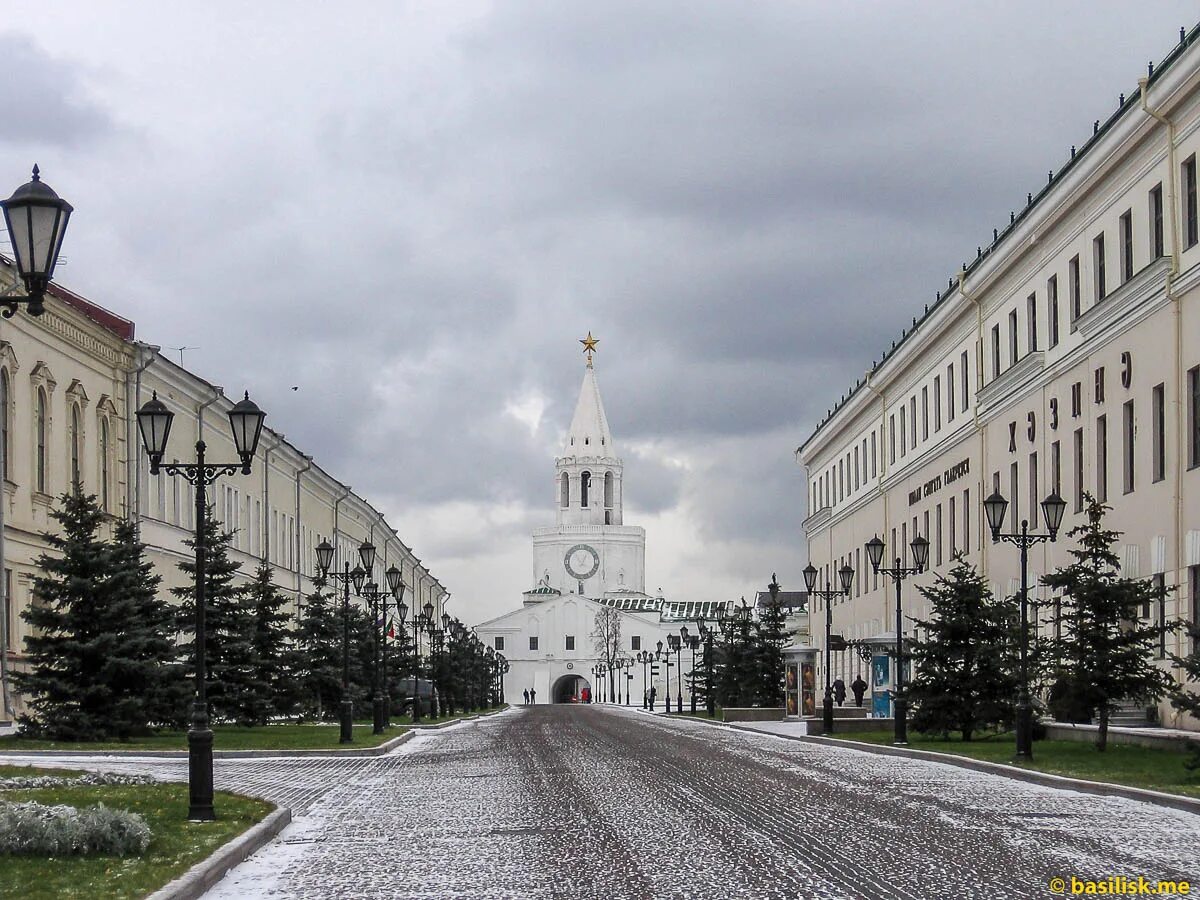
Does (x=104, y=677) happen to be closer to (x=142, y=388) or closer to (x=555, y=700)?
(x=142, y=388)

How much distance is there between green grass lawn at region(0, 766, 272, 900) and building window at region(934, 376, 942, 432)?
44.7 metres

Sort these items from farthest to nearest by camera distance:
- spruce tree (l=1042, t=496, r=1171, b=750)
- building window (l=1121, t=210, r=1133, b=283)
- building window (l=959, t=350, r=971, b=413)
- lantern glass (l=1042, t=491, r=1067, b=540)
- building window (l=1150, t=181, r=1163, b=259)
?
building window (l=959, t=350, r=971, b=413) < building window (l=1121, t=210, r=1133, b=283) < building window (l=1150, t=181, r=1163, b=259) < lantern glass (l=1042, t=491, r=1067, b=540) < spruce tree (l=1042, t=496, r=1171, b=750)

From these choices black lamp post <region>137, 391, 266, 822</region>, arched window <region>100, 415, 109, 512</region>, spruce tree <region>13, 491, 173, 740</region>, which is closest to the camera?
black lamp post <region>137, 391, 266, 822</region>

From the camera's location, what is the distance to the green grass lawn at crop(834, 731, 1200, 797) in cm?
2108

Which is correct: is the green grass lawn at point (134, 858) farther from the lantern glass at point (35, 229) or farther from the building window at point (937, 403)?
the building window at point (937, 403)

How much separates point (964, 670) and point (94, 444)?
23426 mm

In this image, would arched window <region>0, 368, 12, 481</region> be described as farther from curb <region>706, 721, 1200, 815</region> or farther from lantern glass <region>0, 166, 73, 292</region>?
lantern glass <region>0, 166, 73, 292</region>

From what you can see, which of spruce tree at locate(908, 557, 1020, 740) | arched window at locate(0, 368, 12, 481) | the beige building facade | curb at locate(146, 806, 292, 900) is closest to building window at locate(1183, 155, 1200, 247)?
spruce tree at locate(908, 557, 1020, 740)

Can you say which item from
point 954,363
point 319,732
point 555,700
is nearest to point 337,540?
point 954,363

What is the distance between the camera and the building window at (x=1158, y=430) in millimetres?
35750

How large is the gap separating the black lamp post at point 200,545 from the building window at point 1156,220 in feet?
75.3

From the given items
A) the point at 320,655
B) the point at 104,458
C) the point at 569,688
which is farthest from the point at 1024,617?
the point at 569,688

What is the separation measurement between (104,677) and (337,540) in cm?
5611

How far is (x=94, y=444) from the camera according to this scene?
4566 cm
